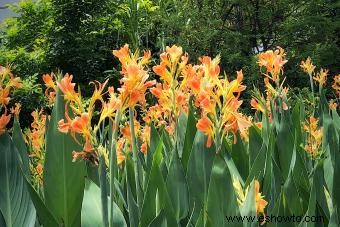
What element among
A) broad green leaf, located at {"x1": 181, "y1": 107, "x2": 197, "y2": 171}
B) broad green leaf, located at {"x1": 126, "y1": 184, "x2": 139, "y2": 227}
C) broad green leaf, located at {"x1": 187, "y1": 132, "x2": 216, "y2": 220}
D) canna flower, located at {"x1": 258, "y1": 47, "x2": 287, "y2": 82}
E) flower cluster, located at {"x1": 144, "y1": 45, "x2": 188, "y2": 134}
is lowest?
broad green leaf, located at {"x1": 126, "y1": 184, "x2": 139, "y2": 227}

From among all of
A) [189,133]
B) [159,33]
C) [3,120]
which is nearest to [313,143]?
A: [189,133]

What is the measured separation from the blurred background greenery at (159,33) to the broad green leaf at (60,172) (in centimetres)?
388

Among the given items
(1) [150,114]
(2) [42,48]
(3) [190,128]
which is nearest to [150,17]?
(2) [42,48]

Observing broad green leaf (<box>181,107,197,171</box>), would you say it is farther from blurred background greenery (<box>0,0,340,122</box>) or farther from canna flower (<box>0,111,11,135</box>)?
blurred background greenery (<box>0,0,340,122</box>)

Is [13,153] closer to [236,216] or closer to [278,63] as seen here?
[236,216]

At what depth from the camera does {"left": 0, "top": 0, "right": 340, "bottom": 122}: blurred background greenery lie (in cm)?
575

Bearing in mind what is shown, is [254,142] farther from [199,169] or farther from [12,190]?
[12,190]

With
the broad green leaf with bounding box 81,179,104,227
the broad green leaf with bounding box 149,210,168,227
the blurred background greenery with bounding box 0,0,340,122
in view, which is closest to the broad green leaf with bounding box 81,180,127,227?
the broad green leaf with bounding box 81,179,104,227

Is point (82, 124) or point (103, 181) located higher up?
point (82, 124)

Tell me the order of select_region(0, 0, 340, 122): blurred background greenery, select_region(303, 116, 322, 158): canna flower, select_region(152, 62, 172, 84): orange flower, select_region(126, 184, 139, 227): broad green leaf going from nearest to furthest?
1. select_region(126, 184, 139, 227): broad green leaf
2. select_region(152, 62, 172, 84): orange flower
3. select_region(303, 116, 322, 158): canna flower
4. select_region(0, 0, 340, 122): blurred background greenery

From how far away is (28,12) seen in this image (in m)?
5.97

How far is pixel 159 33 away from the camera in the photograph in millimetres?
6887

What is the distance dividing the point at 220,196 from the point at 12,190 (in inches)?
19.9

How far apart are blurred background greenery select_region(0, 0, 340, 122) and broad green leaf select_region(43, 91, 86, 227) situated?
12.7 ft
